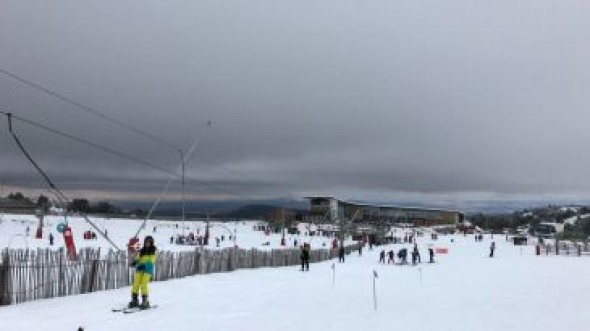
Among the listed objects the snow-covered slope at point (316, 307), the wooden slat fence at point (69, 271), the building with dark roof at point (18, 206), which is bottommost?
the snow-covered slope at point (316, 307)

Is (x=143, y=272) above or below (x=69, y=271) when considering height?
above

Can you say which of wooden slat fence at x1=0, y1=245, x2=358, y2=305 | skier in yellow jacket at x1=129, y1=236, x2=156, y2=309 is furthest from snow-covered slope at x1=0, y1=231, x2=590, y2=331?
wooden slat fence at x1=0, y1=245, x2=358, y2=305

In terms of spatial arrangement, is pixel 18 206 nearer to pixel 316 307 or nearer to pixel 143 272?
pixel 143 272

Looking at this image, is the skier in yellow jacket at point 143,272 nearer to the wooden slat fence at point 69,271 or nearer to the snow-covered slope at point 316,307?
the snow-covered slope at point 316,307

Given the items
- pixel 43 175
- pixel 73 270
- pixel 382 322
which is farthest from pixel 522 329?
pixel 43 175

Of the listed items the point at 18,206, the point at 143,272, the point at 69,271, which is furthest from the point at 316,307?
the point at 18,206

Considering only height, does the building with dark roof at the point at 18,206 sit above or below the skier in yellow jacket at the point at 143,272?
above

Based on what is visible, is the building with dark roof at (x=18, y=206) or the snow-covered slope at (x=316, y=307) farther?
the building with dark roof at (x=18, y=206)

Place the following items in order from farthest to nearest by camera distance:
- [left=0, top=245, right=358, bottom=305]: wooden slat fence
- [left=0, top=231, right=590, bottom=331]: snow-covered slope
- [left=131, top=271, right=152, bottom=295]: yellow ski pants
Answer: [left=0, top=245, right=358, bottom=305]: wooden slat fence, [left=131, top=271, right=152, bottom=295]: yellow ski pants, [left=0, top=231, right=590, bottom=331]: snow-covered slope

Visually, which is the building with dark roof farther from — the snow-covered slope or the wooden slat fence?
the snow-covered slope

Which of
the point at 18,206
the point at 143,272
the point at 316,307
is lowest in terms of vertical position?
the point at 316,307

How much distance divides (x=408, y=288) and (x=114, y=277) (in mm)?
10614

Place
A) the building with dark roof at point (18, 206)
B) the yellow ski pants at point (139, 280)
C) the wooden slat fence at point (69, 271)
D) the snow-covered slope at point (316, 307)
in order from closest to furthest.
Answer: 1. the snow-covered slope at point (316, 307)
2. the yellow ski pants at point (139, 280)
3. the wooden slat fence at point (69, 271)
4. the building with dark roof at point (18, 206)

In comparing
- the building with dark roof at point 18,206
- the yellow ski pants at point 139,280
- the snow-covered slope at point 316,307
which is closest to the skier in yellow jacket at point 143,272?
the yellow ski pants at point 139,280
